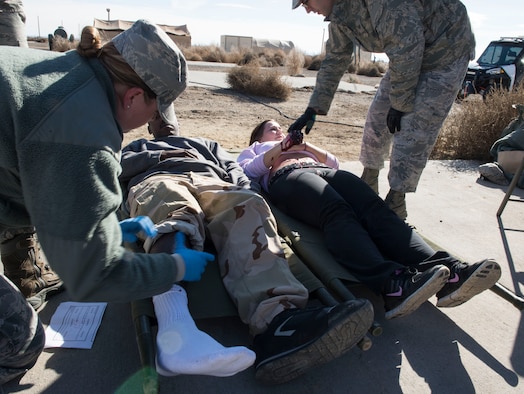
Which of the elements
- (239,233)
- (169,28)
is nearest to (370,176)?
(239,233)

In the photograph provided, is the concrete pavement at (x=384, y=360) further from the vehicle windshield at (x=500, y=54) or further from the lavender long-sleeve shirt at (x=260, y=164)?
the vehicle windshield at (x=500, y=54)

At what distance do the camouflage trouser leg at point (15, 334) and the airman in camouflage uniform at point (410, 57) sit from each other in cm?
231

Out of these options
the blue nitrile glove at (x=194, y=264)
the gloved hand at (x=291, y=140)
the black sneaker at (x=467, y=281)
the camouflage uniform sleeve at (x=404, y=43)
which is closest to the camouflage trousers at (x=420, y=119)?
the camouflage uniform sleeve at (x=404, y=43)

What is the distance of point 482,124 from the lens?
206 inches

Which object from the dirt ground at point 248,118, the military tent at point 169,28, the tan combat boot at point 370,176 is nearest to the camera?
the tan combat boot at point 370,176

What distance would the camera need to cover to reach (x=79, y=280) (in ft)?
3.68

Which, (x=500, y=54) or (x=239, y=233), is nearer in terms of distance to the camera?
(x=239, y=233)

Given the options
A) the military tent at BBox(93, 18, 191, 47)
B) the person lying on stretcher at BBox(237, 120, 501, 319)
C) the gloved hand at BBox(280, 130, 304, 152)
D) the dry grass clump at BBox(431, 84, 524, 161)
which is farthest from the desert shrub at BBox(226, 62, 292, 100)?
the military tent at BBox(93, 18, 191, 47)

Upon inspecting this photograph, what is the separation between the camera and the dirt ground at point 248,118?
6.61 metres

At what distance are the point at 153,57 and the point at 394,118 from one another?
2.09m

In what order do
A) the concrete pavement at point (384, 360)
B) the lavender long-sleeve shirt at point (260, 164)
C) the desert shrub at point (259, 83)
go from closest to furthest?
the concrete pavement at point (384, 360)
the lavender long-sleeve shirt at point (260, 164)
the desert shrub at point (259, 83)

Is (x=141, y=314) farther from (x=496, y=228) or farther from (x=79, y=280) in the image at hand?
(x=496, y=228)

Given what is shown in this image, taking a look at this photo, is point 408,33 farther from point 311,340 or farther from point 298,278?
point 311,340

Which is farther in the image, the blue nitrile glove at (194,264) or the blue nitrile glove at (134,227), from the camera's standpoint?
the blue nitrile glove at (134,227)
